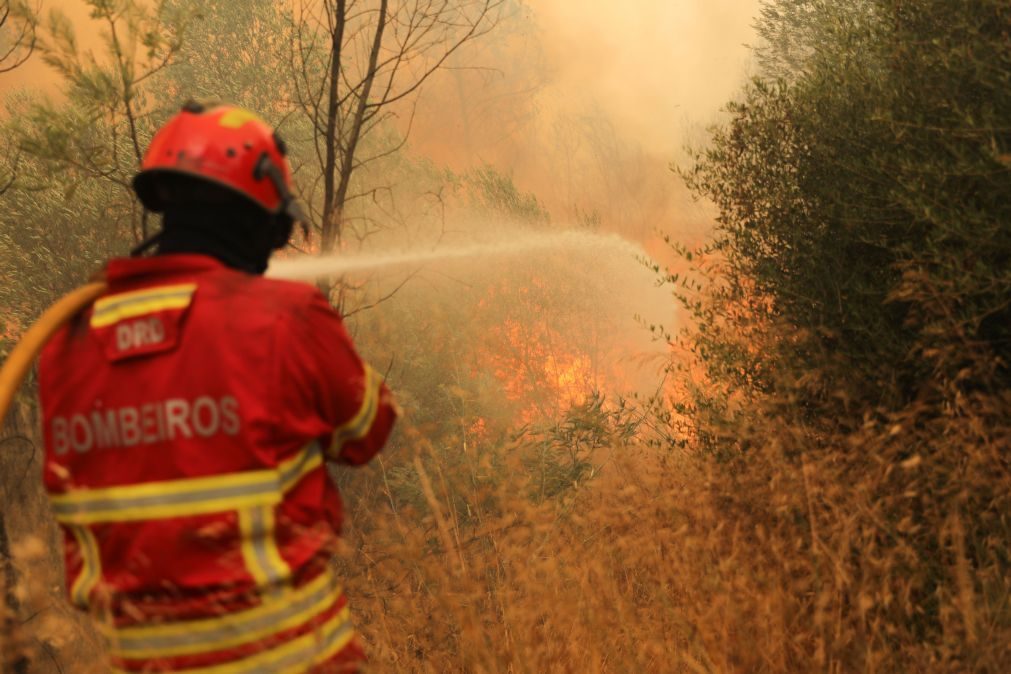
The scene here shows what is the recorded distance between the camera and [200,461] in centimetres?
184

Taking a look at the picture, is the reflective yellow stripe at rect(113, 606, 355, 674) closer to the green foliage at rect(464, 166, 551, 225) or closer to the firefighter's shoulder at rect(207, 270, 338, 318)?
the firefighter's shoulder at rect(207, 270, 338, 318)

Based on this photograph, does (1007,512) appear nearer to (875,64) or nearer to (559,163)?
(875,64)

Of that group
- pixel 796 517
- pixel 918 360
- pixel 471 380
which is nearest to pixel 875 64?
pixel 918 360

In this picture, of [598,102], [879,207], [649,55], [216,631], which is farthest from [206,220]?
[649,55]

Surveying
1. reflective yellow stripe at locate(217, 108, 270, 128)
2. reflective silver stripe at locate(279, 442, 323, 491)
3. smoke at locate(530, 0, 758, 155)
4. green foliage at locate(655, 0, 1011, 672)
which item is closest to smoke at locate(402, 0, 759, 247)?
smoke at locate(530, 0, 758, 155)

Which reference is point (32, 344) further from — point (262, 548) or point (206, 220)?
point (262, 548)

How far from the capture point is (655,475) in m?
4.92

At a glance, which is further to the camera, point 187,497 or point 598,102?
point 598,102

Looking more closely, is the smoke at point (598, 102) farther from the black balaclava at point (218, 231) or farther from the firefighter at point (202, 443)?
the firefighter at point (202, 443)

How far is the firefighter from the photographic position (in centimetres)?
185

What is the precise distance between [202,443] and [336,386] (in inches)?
12.3

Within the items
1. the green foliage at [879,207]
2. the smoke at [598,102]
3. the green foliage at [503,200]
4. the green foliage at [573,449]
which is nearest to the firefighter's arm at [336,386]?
the green foliage at [879,207]

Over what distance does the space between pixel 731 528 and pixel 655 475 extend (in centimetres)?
68

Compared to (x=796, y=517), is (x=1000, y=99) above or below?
above
